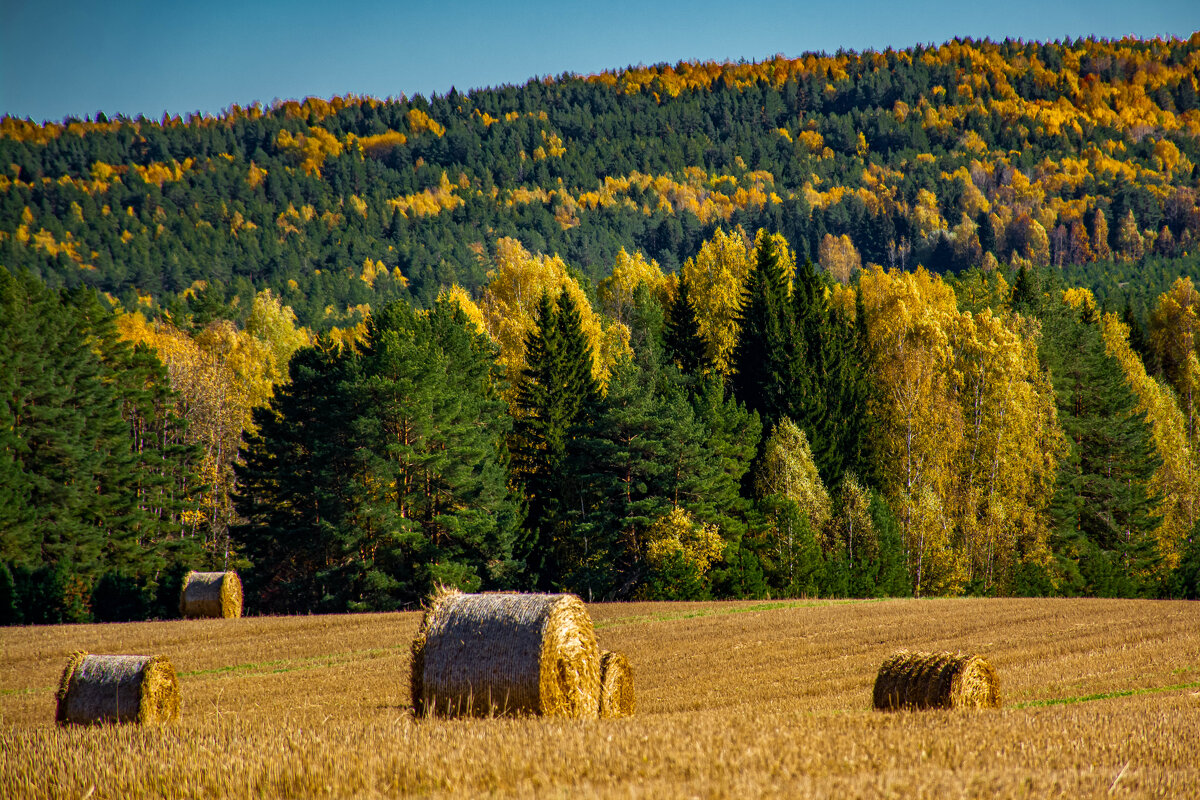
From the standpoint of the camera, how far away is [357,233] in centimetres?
14112

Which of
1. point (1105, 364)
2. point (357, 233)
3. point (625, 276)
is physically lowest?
point (1105, 364)

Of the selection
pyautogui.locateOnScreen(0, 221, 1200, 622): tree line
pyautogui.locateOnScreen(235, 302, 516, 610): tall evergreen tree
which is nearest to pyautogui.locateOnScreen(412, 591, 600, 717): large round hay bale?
pyautogui.locateOnScreen(0, 221, 1200, 622): tree line

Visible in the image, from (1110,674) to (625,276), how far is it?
5281 cm

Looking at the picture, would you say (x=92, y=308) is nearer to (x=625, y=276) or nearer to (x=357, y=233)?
(x=625, y=276)

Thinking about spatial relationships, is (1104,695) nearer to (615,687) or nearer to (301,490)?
(615,687)

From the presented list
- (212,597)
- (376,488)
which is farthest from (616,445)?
(212,597)

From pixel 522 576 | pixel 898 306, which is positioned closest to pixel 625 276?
pixel 898 306

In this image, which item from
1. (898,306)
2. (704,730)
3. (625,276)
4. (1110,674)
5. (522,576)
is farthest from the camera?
(625,276)

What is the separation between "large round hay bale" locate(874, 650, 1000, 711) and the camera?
12.3 m

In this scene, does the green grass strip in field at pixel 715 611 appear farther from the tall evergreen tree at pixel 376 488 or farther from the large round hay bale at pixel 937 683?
the large round hay bale at pixel 937 683

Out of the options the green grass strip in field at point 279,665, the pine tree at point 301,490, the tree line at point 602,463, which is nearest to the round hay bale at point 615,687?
the green grass strip in field at point 279,665

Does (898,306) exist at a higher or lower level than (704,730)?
higher

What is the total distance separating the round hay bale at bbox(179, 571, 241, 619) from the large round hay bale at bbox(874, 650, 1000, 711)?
2583cm

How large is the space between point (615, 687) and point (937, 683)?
4.06 metres
